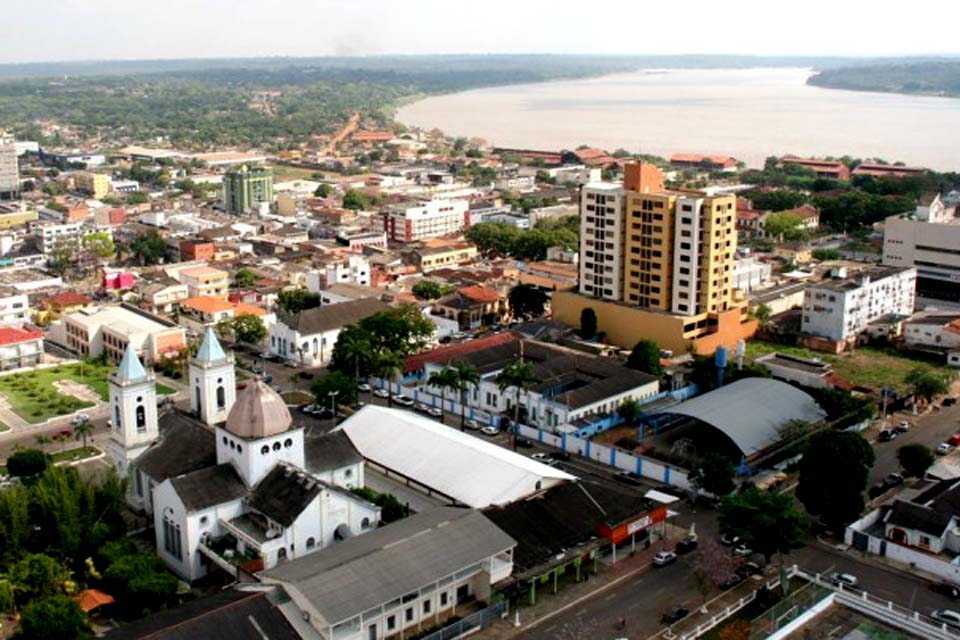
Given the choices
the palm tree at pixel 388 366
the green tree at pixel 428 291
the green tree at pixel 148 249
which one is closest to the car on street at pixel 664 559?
the palm tree at pixel 388 366

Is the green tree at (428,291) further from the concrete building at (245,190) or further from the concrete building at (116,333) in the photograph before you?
the concrete building at (245,190)

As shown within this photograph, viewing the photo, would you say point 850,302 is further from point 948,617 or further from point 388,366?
point 948,617

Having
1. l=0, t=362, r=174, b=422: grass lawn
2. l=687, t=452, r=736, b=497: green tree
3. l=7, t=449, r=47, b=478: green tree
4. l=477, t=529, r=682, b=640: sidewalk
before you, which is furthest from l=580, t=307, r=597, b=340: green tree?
l=7, t=449, r=47, b=478: green tree

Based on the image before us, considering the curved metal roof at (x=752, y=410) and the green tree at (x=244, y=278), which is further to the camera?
the green tree at (x=244, y=278)

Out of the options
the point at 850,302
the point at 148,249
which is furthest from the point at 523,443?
the point at 148,249

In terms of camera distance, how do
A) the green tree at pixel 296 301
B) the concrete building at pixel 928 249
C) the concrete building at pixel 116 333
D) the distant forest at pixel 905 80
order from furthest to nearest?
the distant forest at pixel 905 80 → the concrete building at pixel 928 249 → the green tree at pixel 296 301 → the concrete building at pixel 116 333
